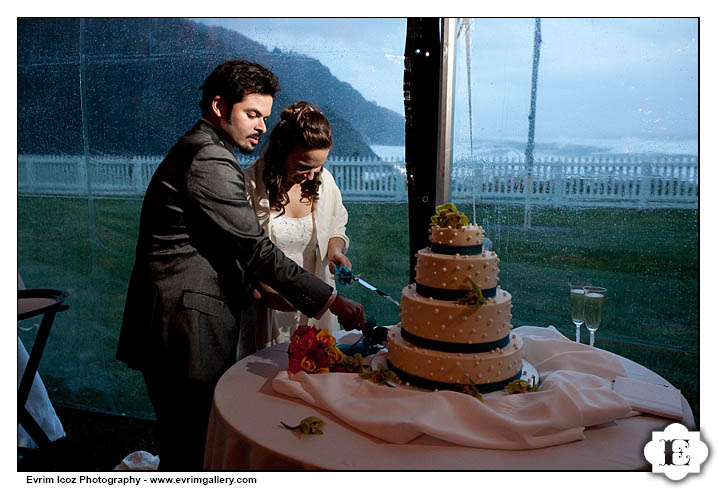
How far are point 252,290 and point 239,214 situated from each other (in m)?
0.49

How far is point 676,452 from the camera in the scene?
5.12 feet

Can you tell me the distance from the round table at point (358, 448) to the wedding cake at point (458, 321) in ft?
0.95

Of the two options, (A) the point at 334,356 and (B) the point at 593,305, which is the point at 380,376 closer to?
(A) the point at 334,356

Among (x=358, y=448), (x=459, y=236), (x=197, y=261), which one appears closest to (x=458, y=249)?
(x=459, y=236)

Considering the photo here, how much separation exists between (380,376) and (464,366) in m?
0.30

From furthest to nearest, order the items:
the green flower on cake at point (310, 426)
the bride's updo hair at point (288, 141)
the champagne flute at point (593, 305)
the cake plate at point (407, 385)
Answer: the bride's updo hair at point (288, 141) < the champagne flute at point (593, 305) < the cake plate at point (407, 385) < the green flower on cake at point (310, 426)

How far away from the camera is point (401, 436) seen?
1480 mm

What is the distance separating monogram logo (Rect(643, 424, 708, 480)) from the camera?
58.0 inches

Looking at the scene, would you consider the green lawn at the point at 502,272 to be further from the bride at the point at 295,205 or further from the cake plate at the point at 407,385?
the cake plate at the point at 407,385

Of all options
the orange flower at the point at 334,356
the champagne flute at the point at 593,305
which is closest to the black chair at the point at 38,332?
the orange flower at the point at 334,356

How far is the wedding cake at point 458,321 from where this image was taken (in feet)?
5.63

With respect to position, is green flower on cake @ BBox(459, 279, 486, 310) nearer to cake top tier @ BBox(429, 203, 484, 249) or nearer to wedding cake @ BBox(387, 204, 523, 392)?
wedding cake @ BBox(387, 204, 523, 392)
